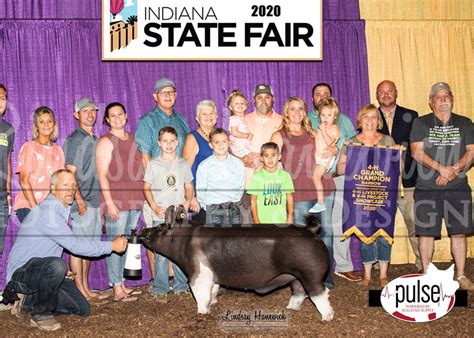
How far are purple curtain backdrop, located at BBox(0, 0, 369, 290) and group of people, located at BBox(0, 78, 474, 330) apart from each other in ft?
1.37

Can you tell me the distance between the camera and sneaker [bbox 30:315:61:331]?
4832mm

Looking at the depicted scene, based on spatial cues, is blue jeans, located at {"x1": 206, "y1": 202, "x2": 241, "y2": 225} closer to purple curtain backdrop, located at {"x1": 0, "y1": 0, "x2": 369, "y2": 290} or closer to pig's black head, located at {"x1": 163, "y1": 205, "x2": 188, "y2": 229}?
pig's black head, located at {"x1": 163, "y1": 205, "x2": 188, "y2": 229}

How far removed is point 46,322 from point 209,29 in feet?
10.4

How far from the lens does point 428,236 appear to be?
586 cm

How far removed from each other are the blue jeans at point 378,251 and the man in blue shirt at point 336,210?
30 cm

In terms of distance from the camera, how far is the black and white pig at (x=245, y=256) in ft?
15.7

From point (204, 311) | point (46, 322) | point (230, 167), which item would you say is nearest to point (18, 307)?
point (46, 322)

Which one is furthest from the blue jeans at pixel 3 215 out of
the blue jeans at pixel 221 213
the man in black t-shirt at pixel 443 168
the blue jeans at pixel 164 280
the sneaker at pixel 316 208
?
the man in black t-shirt at pixel 443 168

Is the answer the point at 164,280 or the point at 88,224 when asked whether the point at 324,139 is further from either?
the point at 88,224

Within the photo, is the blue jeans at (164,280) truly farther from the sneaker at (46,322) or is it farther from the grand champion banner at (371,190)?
the grand champion banner at (371,190)

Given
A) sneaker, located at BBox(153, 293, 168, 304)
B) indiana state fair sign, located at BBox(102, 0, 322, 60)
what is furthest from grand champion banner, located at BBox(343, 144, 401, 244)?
sneaker, located at BBox(153, 293, 168, 304)

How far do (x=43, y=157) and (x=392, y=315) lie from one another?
3.16 meters

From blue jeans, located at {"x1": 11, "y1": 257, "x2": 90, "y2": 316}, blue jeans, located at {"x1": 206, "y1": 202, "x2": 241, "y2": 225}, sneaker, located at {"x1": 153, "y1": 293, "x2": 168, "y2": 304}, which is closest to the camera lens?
blue jeans, located at {"x1": 11, "y1": 257, "x2": 90, "y2": 316}

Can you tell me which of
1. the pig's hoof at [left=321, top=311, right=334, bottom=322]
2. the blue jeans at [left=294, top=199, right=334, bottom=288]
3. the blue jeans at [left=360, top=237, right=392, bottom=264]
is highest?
the blue jeans at [left=294, top=199, right=334, bottom=288]
